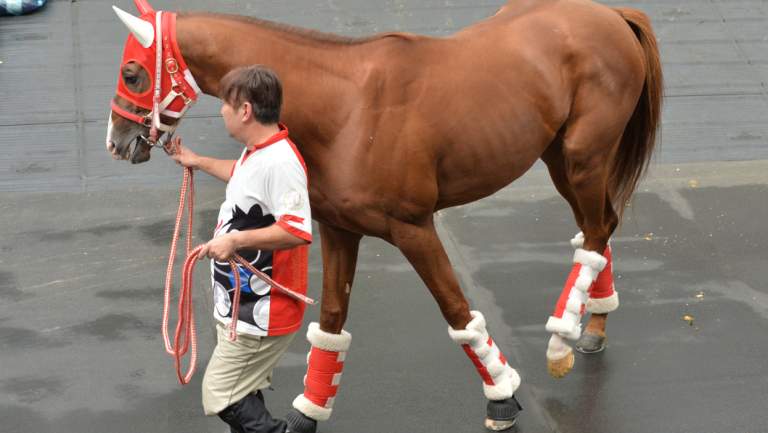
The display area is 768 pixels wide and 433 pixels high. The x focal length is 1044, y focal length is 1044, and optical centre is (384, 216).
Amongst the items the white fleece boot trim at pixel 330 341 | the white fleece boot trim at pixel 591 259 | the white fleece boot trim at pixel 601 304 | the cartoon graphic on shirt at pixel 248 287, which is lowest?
the white fleece boot trim at pixel 601 304

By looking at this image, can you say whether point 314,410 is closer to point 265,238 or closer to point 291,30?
point 265,238

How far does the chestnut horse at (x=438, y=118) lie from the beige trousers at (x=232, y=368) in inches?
23.2

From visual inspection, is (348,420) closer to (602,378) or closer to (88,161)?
(602,378)

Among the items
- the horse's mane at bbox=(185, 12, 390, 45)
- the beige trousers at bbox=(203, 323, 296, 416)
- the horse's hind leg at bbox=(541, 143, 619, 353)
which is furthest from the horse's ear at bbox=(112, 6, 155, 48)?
the horse's hind leg at bbox=(541, 143, 619, 353)

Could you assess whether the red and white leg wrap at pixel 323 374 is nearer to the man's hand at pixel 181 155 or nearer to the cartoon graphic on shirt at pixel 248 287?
the cartoon graphic on shirt at pixel 248 287

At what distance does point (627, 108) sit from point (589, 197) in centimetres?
44

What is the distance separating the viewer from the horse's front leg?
439cm

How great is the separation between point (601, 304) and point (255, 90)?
2.46m

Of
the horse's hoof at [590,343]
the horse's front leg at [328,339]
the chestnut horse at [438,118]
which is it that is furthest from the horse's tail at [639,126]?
the horse's front leg at [328,339]

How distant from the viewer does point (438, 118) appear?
A: 4.09m

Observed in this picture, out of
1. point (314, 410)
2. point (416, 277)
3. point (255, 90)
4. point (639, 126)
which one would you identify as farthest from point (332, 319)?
point (639, 126)

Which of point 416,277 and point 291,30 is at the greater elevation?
point 291,30

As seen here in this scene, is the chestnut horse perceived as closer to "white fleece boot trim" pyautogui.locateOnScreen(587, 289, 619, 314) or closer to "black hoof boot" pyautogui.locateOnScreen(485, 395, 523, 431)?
"black hoof boot" pyautogui.locateOnScreen(485, 395, 523, 431)

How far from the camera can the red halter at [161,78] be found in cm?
379
